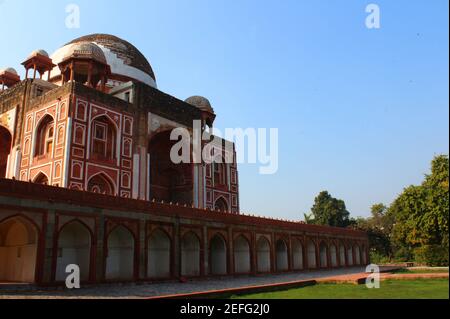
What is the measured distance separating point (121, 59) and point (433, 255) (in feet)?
97.2

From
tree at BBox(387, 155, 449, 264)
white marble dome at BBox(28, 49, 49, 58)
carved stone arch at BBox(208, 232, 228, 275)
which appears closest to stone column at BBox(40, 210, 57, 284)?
carved stone arch at BBox(208, 232, 228, 275)

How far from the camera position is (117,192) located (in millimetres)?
27328

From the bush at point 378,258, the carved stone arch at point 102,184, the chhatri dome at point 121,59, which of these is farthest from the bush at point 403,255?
the carved stone arch at point 102,184

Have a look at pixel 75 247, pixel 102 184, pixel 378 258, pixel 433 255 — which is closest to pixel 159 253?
pixel 75 247

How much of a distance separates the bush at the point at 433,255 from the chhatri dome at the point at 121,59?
2608 centimetres

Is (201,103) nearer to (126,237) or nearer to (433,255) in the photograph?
(126,237)

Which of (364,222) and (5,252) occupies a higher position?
(364,222)

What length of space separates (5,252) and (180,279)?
7.67 metres

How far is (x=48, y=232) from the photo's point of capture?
651 inches

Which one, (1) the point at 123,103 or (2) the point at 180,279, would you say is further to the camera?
(1) the point at 123,103

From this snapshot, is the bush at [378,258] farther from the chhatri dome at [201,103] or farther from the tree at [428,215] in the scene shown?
the chhatri dome at [201,103]

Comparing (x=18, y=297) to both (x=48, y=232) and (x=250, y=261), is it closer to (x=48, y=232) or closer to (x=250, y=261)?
(x=48, y=232)

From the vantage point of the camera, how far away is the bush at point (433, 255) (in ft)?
113
